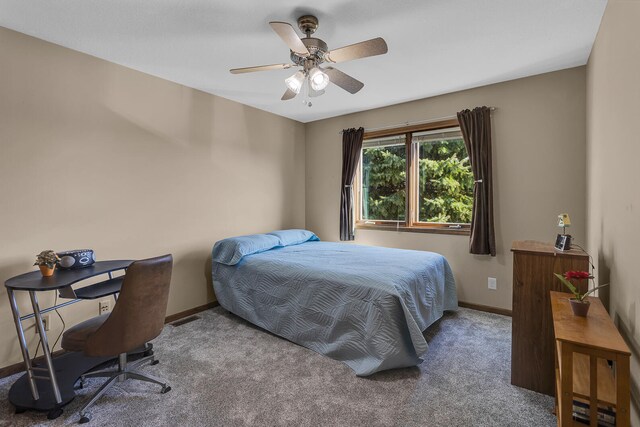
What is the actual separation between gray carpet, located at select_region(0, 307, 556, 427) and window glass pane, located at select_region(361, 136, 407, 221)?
1.84 metres

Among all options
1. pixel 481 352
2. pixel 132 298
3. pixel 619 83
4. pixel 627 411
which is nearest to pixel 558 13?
pixel 619 83

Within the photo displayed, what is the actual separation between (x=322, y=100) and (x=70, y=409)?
11.6ft

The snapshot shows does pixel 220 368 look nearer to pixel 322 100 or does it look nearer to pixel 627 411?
pixel 627 411

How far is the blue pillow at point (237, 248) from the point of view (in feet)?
10.6

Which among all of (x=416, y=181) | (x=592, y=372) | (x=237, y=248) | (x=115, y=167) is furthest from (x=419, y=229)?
(x=115, y=167)

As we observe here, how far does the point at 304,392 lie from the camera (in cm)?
204

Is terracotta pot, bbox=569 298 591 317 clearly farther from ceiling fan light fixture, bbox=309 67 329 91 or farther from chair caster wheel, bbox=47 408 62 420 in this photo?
chair caster wheel, bbox=47 408 62 420

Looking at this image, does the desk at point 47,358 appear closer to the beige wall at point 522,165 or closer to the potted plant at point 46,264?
the potted plant at point 46,264

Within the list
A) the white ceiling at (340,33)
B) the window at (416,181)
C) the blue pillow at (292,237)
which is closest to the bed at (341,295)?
the blue pillow at (292,237)

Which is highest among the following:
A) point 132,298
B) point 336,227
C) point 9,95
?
point 9,95

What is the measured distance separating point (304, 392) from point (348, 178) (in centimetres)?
286

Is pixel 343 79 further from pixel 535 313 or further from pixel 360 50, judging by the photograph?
pixel 535 313

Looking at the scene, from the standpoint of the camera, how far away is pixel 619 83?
1.62m

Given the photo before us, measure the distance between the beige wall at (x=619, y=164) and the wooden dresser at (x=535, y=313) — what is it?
0.28 m
